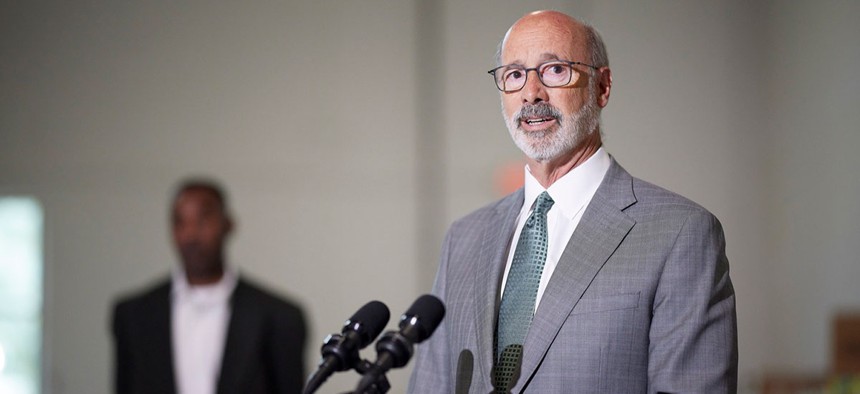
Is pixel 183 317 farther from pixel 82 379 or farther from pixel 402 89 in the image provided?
pixel 402 89

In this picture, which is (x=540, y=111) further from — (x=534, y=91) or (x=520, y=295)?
(x=520, y=295)

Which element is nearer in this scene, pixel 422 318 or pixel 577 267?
pixel 422 318

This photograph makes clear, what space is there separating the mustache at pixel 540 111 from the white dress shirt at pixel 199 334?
2.18 metres

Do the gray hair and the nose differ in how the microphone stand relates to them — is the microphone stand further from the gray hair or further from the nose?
A: the gray hair

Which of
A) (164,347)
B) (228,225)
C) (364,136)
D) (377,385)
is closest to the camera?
(377,385)

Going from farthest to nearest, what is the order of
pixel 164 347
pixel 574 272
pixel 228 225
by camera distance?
pixel 228 225, pixel 164 347, pixel 574 272

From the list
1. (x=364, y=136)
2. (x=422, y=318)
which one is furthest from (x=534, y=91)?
(x=364, y=136)

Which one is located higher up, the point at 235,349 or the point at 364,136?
the point at 364,136

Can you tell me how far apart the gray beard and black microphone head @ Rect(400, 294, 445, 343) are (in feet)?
1.03

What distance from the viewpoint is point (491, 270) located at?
1.67 metres

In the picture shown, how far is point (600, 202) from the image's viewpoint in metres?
1.59

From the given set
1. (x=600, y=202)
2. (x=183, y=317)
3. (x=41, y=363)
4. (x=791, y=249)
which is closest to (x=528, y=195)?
(x=600, y=202)

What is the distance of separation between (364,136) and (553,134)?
306 cm

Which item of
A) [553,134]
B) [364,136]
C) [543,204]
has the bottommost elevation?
[543,204]
